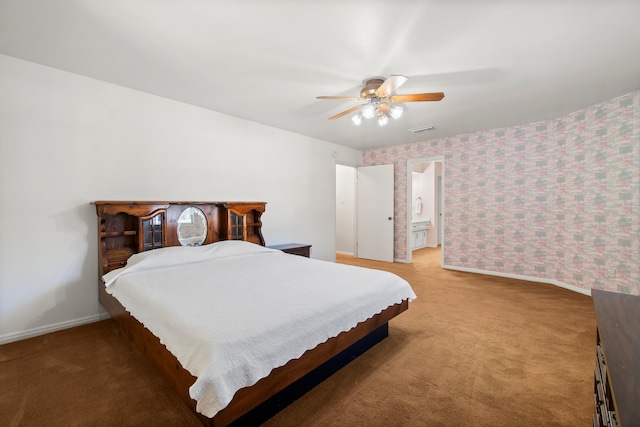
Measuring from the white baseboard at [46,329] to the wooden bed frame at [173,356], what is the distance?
249mm

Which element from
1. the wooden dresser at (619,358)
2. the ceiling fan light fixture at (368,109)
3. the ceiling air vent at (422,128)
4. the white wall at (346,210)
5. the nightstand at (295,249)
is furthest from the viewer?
the white wall at (346,210)

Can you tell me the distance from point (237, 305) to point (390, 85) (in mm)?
2009

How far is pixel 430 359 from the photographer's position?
2049 mm

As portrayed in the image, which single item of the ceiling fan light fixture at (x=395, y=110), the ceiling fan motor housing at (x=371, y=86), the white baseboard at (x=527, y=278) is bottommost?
the white baseboard at (x=527, y=278)

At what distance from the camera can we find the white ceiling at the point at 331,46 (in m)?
1.70

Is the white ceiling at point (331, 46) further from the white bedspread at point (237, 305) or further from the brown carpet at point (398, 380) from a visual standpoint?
the brown carpet at point (398, 380)

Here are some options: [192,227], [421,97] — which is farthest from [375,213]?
[192,227]

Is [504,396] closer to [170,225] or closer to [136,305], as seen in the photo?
[136,305]

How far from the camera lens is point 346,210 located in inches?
253

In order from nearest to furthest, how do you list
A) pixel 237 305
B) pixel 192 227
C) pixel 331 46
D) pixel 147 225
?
pixel 237 305, pixel 331 46, pixel 147 225, pixel 192 227

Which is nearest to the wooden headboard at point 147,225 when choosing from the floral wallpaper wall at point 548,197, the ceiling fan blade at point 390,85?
the ceiling fan blade at point 390,85

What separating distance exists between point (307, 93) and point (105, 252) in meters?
2.52

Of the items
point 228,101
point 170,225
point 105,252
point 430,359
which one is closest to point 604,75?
point 430,359

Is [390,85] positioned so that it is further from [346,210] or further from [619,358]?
[346,210]
